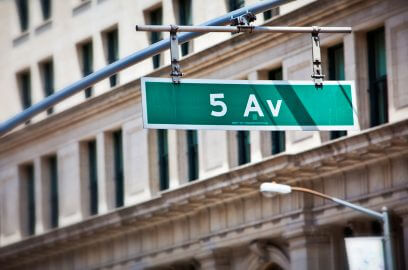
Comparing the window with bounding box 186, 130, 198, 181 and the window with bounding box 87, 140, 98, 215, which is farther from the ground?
the window with bounding box 87, 140, 98, 215

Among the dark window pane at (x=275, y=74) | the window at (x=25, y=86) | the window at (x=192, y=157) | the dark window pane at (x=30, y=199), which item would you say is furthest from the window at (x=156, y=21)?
the dark window pane at (x=30, y=199)

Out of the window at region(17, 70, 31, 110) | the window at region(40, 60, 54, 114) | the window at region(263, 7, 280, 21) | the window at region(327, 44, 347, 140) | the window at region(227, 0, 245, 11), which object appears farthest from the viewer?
the window at region(17, 70, 31, 110)

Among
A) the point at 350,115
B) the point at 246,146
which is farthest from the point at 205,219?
the point at 350,115

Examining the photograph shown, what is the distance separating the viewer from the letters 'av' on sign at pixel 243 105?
20250 mm

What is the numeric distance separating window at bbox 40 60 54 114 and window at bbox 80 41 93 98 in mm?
2805

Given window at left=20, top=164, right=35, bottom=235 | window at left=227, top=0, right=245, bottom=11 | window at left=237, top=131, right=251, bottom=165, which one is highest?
window at left=227, top=0, right=245, bottom=11

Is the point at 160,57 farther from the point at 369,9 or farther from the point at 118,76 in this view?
the point at 369,9

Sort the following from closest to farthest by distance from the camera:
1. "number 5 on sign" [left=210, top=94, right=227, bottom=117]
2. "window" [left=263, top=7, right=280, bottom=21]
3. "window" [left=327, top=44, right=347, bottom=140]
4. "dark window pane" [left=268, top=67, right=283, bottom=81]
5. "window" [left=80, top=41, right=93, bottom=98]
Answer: "number 5 on sign" [left=210, top=94, right=227, bottom=117] < "window" [left=327, top=44, right=347, bottom=140] < "window" [left=263, top=7, right=280, bottom=21] < "dark window pane" [left=268, top=67, right=283, bottom=81] < "window" [left=80, top=41, right=93, bottom=98]

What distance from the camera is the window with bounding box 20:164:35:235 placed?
229 feet

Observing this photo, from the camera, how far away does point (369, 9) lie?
47281mm

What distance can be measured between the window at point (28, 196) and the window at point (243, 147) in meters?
17.4

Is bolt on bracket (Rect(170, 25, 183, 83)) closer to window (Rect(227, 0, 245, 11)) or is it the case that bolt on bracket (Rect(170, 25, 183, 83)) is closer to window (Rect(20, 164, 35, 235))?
window (Rect(227, 0, 245, 11))

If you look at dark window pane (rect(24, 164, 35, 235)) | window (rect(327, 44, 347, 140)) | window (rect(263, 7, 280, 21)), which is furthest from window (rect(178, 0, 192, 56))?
dark window pane (rect(24, 164, 35, 235))

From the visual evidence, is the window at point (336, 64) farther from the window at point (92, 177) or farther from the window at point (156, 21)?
the window at point (92, 177)
